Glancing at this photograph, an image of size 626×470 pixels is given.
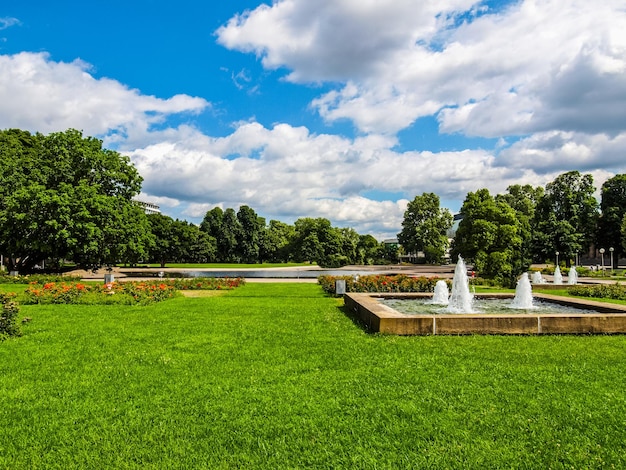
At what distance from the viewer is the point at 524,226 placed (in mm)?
45438

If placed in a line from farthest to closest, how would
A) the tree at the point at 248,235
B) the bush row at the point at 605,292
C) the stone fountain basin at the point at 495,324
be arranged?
the tree at the point at 248,235, the bush row at the point at 605,292, the stone fountain basin at the point at 495,324

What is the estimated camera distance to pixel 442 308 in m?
11.4

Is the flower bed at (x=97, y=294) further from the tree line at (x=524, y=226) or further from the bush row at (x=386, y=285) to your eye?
the tree line at (x=524, y=226)

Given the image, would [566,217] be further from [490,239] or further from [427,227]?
[490,239]

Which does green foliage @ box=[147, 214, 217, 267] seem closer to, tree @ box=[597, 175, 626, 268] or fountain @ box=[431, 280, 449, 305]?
fountain @ box=[431, 280, 449, 305]

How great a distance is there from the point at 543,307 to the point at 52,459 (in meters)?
11.7

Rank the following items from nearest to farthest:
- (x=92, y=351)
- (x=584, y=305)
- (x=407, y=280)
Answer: (x=92, y=351) < (x=584, y=305) < (x=407, y=280)

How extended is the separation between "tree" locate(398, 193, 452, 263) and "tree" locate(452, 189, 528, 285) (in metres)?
33.8

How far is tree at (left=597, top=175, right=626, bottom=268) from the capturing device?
55.7 meters

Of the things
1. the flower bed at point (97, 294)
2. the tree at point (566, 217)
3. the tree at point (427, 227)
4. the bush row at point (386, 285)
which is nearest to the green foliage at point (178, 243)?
the tree at point (427, 227)

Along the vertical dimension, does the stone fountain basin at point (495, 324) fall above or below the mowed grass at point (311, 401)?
above

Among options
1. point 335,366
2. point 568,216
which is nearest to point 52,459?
point 335,366

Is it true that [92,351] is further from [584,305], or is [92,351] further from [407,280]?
[407,280]

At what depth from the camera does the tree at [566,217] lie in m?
50.3
